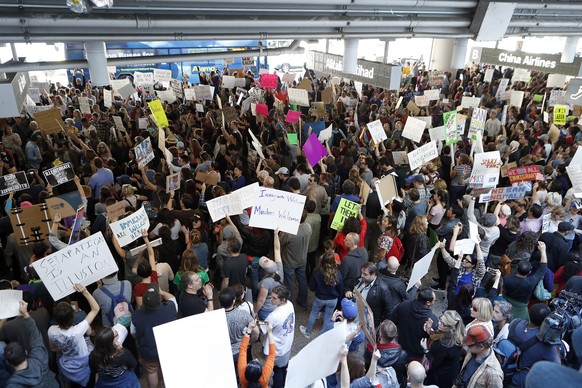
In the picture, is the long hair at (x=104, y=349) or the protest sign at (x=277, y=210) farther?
the protest sign at (x=277, y=210)

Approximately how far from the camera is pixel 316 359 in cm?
301

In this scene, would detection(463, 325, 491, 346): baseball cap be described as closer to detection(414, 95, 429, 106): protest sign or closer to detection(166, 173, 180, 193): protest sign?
detection(166, 173, 180, 193): protest sign

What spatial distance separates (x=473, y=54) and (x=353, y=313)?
18315mm

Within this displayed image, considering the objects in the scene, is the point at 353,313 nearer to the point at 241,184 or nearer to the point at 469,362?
the point at 469,362

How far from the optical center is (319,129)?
403 inches

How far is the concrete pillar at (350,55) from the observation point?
1015 cm

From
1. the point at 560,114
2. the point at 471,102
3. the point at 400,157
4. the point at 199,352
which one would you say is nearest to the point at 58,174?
the point at 199,352

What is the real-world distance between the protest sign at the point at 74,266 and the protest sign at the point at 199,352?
167cm

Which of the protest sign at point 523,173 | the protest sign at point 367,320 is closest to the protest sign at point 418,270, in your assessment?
the protest sign at point 367,320

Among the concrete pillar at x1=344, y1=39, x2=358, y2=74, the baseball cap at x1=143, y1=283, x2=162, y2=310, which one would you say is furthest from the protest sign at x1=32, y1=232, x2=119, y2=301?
the concrete pillar at x1=344, y1=39, x2=358, y2=74

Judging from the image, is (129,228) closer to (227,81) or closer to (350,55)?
(350,55)

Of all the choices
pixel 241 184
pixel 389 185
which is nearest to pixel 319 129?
pixel 241 184

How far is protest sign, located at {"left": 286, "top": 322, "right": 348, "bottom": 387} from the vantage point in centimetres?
293

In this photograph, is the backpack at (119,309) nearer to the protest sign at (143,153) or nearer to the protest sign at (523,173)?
the protest sign at (143,153)
